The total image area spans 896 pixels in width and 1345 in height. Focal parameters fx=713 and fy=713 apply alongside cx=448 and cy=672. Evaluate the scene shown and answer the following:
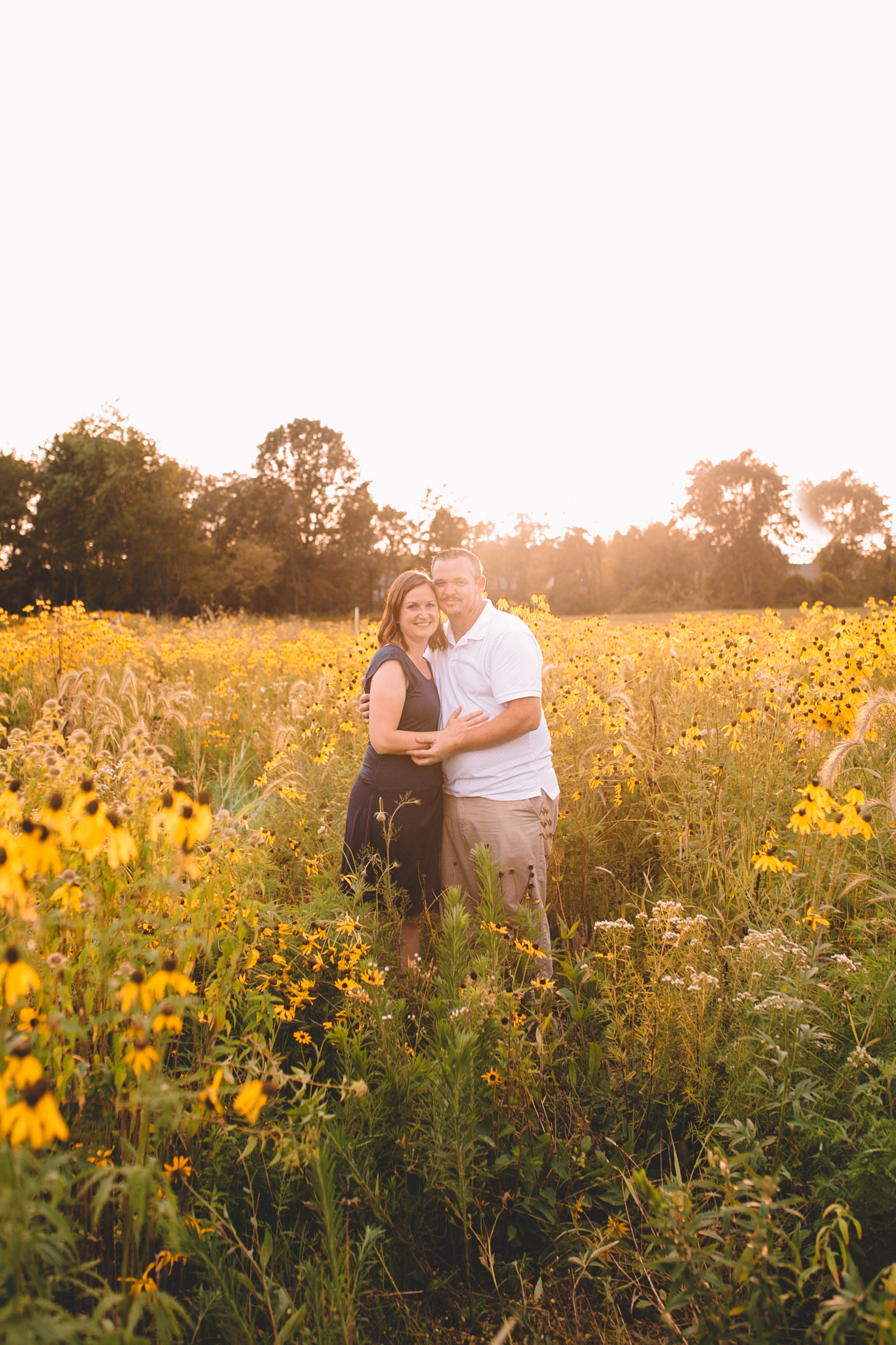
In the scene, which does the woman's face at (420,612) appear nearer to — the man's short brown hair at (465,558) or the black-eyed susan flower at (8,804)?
the man's short brown hair at (465,558)

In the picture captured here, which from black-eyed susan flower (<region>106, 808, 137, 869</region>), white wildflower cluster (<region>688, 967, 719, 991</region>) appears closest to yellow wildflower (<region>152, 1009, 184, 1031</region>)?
black-eyed susan flower (<region>106, 808, 137, 869</region>)

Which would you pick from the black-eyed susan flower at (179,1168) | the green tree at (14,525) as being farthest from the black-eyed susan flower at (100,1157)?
the green tree at (14,525)

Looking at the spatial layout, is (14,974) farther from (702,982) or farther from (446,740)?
(446,740)

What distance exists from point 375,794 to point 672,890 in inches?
60.7

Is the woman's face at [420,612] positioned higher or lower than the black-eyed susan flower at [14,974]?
higher

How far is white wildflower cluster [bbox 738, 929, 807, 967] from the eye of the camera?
7.22 ft

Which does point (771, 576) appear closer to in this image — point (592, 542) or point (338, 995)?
point (592, 542)

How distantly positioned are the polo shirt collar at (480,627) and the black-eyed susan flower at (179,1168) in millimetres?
2285

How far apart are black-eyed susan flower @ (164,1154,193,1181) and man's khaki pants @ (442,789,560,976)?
5.21 feet

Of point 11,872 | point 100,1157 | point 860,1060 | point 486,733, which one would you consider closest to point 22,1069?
point 11,872

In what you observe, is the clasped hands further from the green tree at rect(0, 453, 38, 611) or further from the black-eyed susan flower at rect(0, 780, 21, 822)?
the green tree at rect(0, 453, 38, 611)

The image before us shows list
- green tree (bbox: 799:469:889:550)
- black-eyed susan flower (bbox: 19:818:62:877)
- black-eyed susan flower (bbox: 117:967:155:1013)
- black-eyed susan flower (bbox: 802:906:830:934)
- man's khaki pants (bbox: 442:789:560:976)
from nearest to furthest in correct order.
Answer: black-eyed susan flower (bbox: 117:967:155:1013)
black-eyed susan flower (bbox: 19:818:62:877)
black-eyed susan flower (bbox: 802:906:830:934)
man's khaki pants (bbox: 442:789:560:976)
green tree (bbox: 799:469:889:550)

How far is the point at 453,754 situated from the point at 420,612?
2.25 feet

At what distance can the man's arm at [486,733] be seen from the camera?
320 cm
